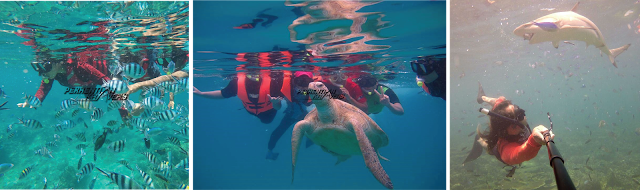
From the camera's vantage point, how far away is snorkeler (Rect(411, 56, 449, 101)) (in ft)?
20.7

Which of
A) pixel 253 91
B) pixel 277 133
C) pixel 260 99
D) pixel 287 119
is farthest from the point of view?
pixel 287 119

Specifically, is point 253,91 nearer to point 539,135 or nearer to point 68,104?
point 68,104

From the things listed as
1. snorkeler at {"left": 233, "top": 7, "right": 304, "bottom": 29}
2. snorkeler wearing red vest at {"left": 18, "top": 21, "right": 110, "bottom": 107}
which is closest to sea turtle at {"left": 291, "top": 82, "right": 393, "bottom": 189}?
snorkeler at {"left": 233, "top": 7, "right": 304, "bottom": 29}

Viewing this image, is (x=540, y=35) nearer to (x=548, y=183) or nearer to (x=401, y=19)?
(x=401, y=19)

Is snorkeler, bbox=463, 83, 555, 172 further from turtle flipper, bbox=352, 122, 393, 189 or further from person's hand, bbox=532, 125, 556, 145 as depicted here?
turtle flipper, bbox=352, 122, 393, 189

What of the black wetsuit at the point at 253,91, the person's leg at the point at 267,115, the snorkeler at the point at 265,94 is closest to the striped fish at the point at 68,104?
the snorkeler at the point at 265,94

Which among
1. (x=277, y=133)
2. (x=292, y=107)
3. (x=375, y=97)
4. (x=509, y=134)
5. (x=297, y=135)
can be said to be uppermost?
(x=509, y=134)

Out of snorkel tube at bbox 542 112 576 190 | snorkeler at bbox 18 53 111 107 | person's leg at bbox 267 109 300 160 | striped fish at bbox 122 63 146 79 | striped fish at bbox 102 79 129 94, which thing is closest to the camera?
snorkel tube at bbox 542 112 576 190

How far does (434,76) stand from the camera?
7.03 m

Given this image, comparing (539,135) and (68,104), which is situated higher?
(539,135)

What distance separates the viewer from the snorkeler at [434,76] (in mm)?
6297

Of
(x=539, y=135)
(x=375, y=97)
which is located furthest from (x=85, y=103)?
(x=539, y=135)

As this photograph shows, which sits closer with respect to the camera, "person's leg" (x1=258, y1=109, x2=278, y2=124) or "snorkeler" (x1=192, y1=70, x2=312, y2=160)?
"snorkeler" (x1=192, y1=70, x2=312, y2=160)

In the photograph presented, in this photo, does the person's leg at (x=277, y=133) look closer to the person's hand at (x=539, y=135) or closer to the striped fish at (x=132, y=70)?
the striped fish at (x=132, y=70)
